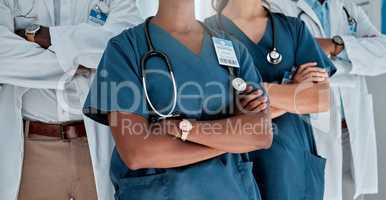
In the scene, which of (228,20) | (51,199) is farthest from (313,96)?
(51,199)

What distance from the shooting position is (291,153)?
1461 millimetres

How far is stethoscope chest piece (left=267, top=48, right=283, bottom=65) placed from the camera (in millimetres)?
1494

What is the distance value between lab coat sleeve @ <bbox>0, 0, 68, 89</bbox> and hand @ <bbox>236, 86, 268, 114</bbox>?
0.57m

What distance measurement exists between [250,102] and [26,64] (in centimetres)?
68

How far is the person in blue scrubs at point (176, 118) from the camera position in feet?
3.61

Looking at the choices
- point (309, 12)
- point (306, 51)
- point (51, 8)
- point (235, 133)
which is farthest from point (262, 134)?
point (309, 12)

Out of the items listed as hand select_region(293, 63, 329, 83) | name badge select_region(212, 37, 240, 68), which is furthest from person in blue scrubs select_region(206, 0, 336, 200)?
name badge select_region(212, 37, 240, 68)

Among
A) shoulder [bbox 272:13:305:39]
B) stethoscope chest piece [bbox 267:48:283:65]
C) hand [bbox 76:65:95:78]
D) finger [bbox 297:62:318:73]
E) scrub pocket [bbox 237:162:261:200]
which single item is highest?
shoulder [bbox 272:13:305:39]

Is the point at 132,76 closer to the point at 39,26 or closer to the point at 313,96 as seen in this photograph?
the point at 39,26

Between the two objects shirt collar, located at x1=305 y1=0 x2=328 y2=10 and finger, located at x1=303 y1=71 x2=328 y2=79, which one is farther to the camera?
shirt collar, located at x1=305 y1=0 x2=328 y2=10

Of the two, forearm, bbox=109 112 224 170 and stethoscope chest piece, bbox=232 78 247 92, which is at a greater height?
stethoscope chest piece, bbox=232 78 247 92

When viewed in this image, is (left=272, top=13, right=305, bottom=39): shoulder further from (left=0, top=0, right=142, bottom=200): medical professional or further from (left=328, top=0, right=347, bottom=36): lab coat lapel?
(left=328, top=0, right=347, bottom=36): lab coat lapel

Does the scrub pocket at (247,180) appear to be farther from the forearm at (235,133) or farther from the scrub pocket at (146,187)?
the scrub pocket at (146,187)

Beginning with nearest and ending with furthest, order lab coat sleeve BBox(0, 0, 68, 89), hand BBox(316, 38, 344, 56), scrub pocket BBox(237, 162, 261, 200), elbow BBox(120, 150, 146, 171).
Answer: elbow BBox(120, 150, 146, 171) < scrub pocket BBox(237, 162, 261, 200) < lab coat sleeve BBox(0, 0, 68, 89) < hand BBox(316, 38, 344, 56)
